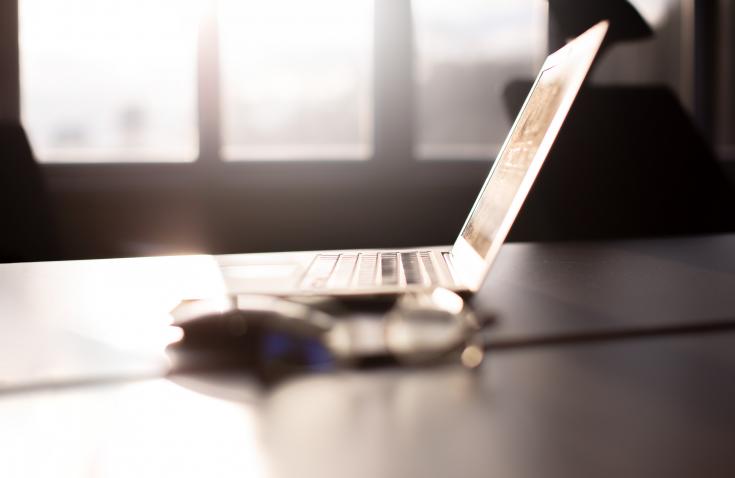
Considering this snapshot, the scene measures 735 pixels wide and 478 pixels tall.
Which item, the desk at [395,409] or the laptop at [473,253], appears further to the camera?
the laptop at [473,253]

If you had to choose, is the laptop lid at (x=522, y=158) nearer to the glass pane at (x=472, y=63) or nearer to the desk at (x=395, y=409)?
the desk at (x=395, y=409)

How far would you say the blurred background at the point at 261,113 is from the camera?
2793mm

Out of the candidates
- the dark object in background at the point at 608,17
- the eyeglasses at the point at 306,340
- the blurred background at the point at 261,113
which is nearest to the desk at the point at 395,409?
the eyeglasses at the point at 306,340

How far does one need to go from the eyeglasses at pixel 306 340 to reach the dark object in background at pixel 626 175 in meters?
1.58

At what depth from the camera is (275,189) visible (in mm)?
2932

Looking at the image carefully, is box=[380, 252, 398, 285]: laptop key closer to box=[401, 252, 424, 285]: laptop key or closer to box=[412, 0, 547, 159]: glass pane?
box=[401, 252, 424, 285]: laptop key

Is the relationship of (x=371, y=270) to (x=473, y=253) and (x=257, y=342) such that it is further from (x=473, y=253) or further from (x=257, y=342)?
(x=257, y=342)

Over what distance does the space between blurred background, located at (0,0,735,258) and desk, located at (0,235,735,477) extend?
7.21ft

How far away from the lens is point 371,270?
2.78 ft

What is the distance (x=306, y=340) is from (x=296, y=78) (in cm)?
286

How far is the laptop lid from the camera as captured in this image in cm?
64

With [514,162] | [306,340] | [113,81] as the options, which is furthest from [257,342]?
[113,81]

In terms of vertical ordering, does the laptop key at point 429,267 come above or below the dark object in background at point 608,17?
below

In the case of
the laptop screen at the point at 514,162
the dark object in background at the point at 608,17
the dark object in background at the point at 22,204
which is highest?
the dark object in background at the point at 608,17
